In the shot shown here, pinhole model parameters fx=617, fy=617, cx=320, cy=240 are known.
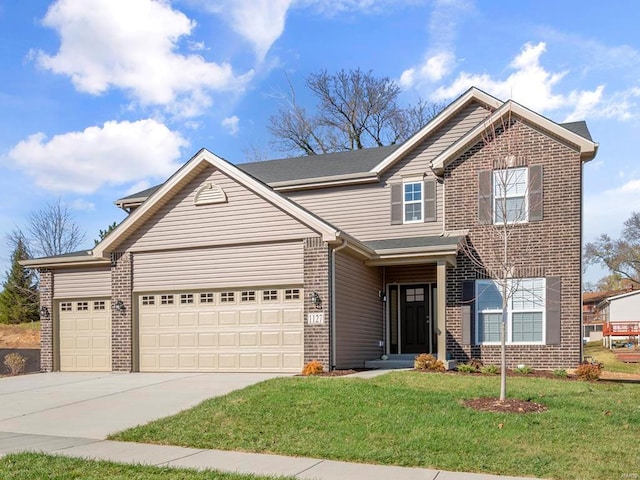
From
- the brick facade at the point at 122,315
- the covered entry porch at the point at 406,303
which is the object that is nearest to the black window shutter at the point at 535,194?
the covered entry porch at the point at 406,303

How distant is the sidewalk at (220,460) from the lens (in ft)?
21.1

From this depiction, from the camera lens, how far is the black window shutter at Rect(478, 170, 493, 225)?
50.9 feet

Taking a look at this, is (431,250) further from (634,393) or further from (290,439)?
(290,439)

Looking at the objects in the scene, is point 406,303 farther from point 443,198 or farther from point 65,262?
point 65,262

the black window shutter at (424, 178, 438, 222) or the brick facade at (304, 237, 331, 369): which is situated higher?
the black window shutter at (424, 178, 438, 222)

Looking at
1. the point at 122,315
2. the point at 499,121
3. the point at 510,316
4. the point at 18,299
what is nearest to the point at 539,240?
the point at 510,316

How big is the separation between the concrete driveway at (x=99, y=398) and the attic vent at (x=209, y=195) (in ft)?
14.1

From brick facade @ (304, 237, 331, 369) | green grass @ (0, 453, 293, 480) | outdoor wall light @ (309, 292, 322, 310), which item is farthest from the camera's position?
outdoor wall light @ (309, 292, 322, 310)

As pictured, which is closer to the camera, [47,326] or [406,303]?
[406,303]

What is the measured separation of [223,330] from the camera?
1537 cm

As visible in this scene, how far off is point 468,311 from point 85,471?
35.1ft

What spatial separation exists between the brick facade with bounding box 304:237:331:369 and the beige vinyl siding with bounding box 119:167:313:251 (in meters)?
0.48

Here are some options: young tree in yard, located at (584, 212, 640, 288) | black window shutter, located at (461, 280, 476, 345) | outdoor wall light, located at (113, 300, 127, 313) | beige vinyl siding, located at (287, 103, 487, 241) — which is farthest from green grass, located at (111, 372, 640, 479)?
young tree in yard, located at (584, 212, 640, 288)

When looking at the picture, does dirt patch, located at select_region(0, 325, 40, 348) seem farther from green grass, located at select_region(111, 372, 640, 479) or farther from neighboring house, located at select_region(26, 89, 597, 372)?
green grass, located at select_region(111, 372, 640, 479)
